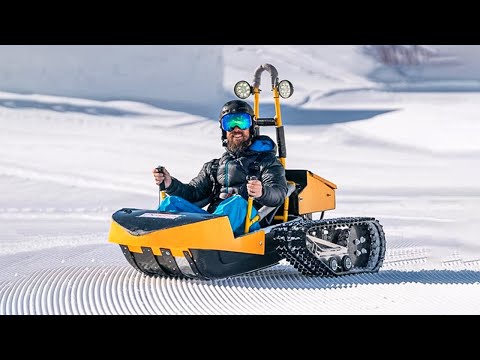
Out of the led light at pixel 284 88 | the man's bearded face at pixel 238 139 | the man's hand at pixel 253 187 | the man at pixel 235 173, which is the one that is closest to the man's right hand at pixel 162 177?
the man at pixel 235 173

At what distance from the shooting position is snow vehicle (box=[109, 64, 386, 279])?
661 cm

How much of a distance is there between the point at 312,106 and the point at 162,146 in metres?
2.95

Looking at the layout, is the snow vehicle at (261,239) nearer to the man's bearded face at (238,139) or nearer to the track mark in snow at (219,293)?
the track mark in snow at (219,293)

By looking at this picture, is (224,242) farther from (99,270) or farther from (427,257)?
(427,257)

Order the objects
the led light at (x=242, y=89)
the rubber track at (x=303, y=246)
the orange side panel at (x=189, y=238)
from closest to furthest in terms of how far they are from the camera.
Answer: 1. the orange side panel at (x=189, y=238)
2. the rubber track at (x=303, y=246)
3. the led light at (x=242, y=89)

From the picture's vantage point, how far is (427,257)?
8.45 m

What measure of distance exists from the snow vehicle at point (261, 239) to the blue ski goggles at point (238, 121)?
0.35 metres

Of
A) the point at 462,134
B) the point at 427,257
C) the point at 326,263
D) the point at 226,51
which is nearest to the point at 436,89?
the point at 462,134

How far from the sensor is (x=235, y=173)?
24.7ft

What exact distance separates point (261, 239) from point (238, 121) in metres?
0.99

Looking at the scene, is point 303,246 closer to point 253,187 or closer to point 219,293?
point 253,187

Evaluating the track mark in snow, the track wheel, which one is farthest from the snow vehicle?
the track mark in snow

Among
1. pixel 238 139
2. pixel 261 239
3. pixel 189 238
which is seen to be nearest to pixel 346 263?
pixel 261 239

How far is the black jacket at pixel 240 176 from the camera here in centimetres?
733
